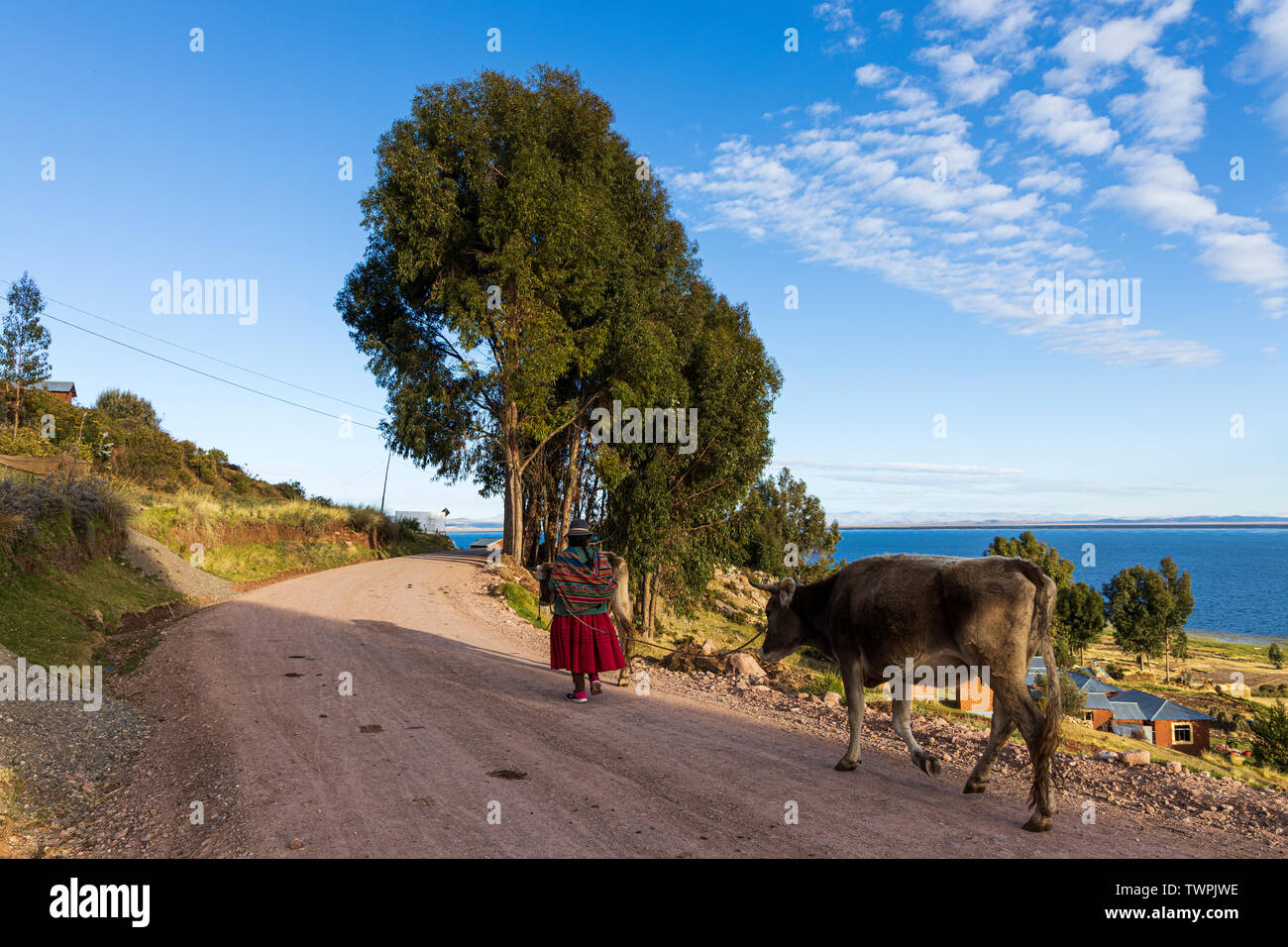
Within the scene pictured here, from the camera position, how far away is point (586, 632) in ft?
34.2

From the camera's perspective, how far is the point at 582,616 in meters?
10.4

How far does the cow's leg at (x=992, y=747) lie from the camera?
6.29 meters

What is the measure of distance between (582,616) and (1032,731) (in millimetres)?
6284

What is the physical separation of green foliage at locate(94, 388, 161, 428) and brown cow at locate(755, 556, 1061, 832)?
73603mm

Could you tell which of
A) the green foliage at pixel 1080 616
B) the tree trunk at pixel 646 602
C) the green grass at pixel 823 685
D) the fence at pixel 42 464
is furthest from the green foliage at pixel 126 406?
the green foliage at pixel 1080 616

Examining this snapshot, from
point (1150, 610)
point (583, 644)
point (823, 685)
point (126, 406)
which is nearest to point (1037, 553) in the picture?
point (1150, 610)

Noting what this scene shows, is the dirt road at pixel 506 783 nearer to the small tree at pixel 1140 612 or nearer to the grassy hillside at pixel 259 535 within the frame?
the grassy hillside at pixel 259 535

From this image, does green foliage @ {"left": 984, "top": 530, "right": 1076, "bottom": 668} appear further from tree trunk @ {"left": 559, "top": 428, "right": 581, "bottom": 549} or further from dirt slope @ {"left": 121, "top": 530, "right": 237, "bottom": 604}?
dirt slope @ {"left": 121, "top": 530, "right": 237, "bottom": 604}

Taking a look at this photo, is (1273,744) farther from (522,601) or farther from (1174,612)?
(1174,612)

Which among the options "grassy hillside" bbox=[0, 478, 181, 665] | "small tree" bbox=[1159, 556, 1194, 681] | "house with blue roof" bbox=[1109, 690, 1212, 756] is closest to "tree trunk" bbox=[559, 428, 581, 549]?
"grassy hillside" bbox=[0, 478, 181, 665]

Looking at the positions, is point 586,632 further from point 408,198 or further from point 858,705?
point 408,198

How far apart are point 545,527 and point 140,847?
1143 inches

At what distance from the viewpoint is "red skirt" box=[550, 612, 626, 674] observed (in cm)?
1033
